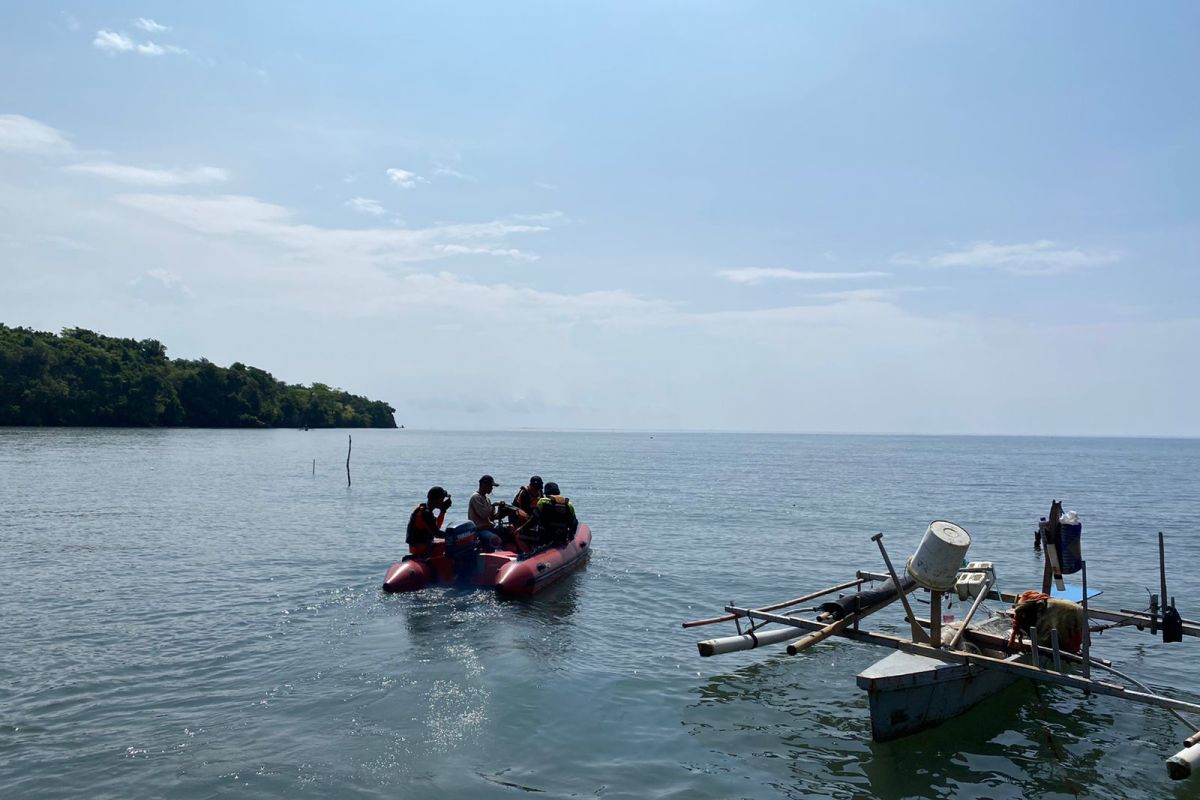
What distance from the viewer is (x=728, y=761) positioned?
935 cm

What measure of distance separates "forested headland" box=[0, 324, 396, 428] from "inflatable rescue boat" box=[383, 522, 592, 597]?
111 meters

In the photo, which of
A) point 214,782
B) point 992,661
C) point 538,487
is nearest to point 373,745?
point 214,782

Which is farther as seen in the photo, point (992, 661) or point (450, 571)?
point (450, 571)

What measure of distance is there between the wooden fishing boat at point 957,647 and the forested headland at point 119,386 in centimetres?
11863

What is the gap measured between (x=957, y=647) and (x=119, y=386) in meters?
126

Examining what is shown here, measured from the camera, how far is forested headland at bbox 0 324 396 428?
103m

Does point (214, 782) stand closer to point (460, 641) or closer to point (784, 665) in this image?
point (460, 641)

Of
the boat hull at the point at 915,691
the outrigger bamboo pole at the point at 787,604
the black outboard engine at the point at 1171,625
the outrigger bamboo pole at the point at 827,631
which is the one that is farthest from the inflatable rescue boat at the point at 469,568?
the black outboard engine at the point at 1171,625

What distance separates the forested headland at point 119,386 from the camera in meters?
103

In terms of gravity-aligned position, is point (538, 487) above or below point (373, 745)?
above

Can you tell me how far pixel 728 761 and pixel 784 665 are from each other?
12.1ft

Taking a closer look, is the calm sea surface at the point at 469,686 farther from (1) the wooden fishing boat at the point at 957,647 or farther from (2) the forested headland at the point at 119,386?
(2) the forested headland at the point at 119,386

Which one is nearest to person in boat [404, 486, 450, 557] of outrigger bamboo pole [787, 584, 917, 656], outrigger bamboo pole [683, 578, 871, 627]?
outrigger bamboo pole [683, 578, 871, 627]

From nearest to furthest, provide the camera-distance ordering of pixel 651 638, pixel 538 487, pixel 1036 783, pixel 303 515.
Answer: pixel 1036 783, pixel 651 638, pixel 538 487, pixel 303 515
